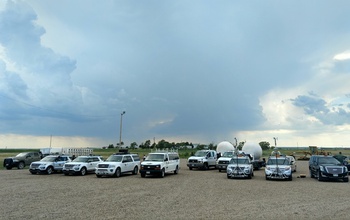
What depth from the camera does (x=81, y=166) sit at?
1083 inches

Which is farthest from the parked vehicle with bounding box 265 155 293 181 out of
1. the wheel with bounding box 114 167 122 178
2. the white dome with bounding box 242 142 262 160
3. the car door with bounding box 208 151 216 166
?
the white dome with bounding box 242 142 262 160

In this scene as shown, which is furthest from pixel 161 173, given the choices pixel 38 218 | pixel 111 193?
pixel 38 218

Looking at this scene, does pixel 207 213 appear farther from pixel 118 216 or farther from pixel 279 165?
pixel 279 165

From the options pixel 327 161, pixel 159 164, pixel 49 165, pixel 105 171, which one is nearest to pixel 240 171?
pixel 159 164

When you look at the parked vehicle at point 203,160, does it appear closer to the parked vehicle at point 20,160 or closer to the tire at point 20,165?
the parked vehicle at point 20,160

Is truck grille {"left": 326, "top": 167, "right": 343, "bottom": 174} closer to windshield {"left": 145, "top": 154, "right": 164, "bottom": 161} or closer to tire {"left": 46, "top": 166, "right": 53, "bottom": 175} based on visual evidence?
windshield {"left": 145, "top": 154, "right": 164, "bottom": 161}

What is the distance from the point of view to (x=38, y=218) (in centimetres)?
1022

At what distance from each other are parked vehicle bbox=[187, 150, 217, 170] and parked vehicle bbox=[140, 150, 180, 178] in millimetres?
5213

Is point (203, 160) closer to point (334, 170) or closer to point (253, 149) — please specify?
point (253, 149)

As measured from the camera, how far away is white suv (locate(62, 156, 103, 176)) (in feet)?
89.0

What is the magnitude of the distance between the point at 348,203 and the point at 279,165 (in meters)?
10.9

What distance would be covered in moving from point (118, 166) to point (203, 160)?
11084 millimetres

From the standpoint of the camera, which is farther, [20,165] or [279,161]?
[20,165]

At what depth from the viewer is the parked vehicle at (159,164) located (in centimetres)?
2555
